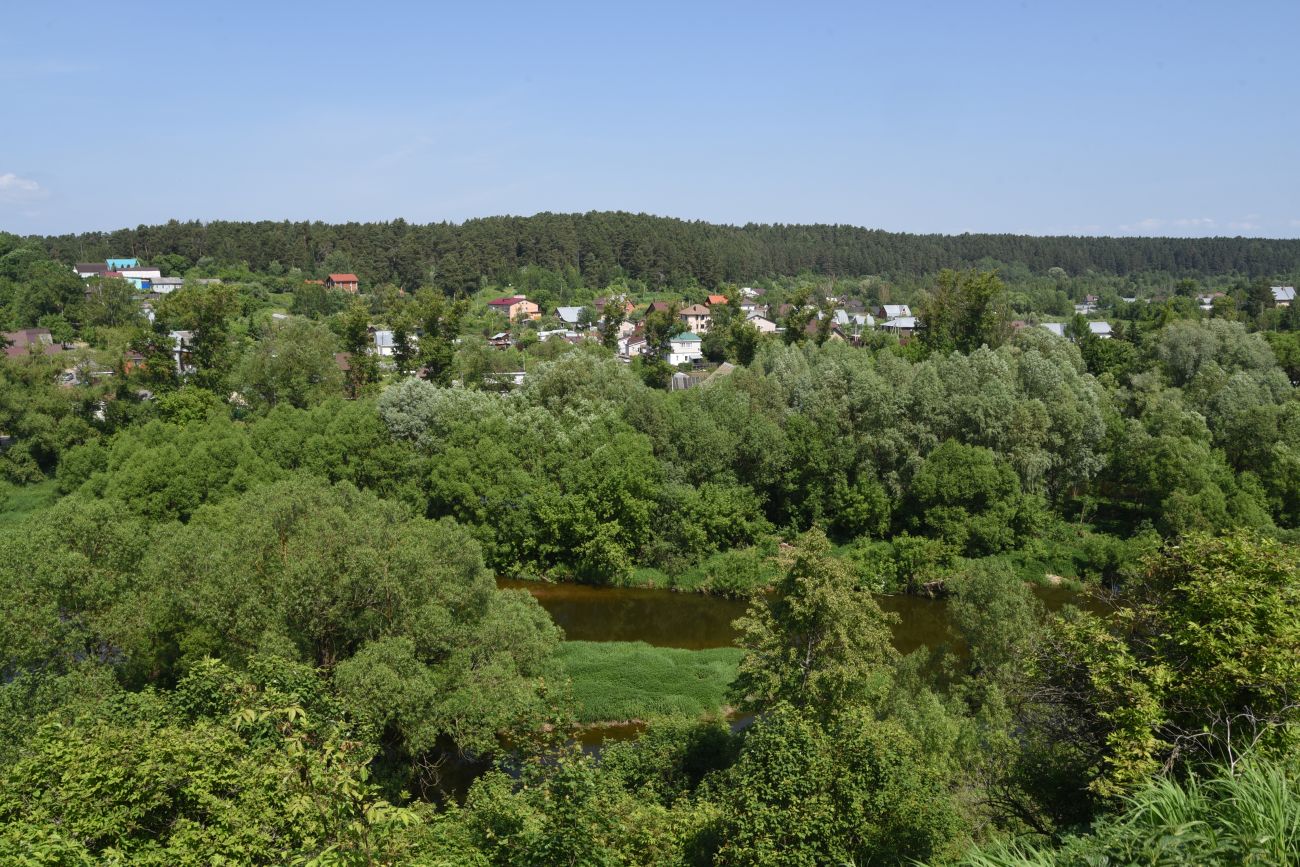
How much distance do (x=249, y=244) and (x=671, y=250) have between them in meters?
63.2

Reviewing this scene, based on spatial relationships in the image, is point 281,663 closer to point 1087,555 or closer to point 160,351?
point 1087,555

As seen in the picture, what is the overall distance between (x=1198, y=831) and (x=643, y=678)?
20.3 m

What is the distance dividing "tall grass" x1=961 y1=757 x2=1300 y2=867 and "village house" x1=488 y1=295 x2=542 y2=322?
9705 centimetres

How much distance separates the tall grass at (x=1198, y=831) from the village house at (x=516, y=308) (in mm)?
97050

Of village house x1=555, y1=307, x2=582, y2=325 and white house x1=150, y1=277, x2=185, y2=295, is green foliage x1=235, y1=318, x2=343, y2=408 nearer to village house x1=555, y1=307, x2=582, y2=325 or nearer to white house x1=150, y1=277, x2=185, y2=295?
village house x1=555, y1=307, x2=582, y2=325

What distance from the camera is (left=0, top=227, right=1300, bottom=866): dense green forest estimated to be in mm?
9984

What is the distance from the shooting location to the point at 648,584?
36.4m

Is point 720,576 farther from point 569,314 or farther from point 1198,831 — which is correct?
point 569,314

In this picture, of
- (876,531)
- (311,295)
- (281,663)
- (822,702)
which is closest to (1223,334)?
(876,531)

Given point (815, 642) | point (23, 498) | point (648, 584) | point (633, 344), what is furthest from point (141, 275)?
point (815, 642)

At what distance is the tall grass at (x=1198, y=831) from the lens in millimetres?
7066

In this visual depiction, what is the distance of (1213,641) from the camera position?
10539mm

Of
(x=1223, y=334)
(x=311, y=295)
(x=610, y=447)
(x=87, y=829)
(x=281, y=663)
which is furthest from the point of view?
(x=311, y=295)

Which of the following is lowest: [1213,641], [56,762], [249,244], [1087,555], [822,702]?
[1087,555]
